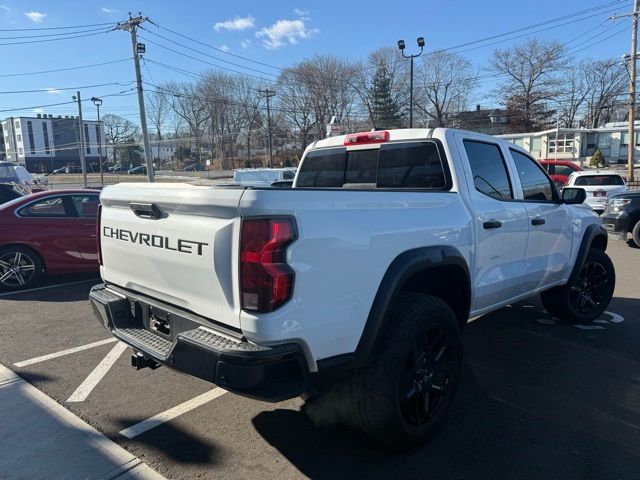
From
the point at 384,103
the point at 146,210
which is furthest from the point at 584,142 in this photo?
the point at 146,210

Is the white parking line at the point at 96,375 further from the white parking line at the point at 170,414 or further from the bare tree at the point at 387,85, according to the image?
Answer: the bare tree at the point at 387,85

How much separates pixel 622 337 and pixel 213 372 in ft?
14.4

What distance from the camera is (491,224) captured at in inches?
144

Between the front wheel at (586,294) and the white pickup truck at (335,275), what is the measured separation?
129 centimetres

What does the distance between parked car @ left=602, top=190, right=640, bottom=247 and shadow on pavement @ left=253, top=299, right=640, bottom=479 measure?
24.3 ft

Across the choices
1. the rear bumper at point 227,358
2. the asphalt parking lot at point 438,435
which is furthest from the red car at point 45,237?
the rear bumper at point 227,358

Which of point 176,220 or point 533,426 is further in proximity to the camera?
point 533,426

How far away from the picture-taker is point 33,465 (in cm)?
284

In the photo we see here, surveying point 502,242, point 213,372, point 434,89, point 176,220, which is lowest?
point 213,372

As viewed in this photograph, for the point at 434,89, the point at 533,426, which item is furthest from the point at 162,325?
the point at 434,89

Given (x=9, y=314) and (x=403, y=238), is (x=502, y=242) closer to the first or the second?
(x=403, y=238)

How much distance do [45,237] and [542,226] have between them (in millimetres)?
6732

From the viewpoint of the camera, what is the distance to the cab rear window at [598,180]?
13867 mm

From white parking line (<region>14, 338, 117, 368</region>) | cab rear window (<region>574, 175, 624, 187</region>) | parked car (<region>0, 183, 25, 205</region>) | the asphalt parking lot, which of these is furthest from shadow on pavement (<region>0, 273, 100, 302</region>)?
cab rear window (<region>574, 175, 624, 187</region>)
